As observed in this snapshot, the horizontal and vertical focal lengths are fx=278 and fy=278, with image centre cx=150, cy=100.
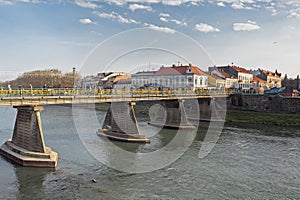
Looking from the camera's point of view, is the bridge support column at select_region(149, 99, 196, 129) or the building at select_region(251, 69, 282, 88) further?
the building at select_region(251, 69, 282, 88)

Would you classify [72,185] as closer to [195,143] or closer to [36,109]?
[36,109]

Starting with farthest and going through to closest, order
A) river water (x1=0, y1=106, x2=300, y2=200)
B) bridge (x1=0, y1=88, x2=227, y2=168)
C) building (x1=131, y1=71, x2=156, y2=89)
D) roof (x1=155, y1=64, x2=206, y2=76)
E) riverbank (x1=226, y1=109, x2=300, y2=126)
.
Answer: building (x1=131, y1=71, x2=156, y2=89), roof (x1=155, y1=64, x2=206, y2=76), riverbank (x1=226, y1=109, x2=300, y2=126), bridge (x1=0, y1=88, x2=227, y2=168), river water (x1=0, y1=106, x2=300, y2=200)

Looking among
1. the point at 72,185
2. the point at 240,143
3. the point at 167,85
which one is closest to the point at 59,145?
the point at 72,185

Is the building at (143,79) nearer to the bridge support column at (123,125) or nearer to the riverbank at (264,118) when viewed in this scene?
the riverbank at (264,118)

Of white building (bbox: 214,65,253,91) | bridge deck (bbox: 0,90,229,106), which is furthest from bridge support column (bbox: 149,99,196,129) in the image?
white building (bbox: 214,65,253,91)

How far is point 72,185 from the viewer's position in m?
20.1

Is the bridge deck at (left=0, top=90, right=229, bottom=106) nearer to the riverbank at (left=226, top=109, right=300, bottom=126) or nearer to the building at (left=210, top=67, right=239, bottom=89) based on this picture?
the riverbank at (left=226, top=109, right=300, bottom=126)

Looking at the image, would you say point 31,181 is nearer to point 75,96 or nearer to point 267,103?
point 75,96

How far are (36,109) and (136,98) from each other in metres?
15.7

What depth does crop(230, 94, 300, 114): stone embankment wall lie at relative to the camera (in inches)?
2296

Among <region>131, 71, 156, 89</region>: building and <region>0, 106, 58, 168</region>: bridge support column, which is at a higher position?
<region>131, 71, 156, 89</region>: building

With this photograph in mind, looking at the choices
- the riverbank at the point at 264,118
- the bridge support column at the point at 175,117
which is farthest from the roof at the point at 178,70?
the bridge support column at the point at 175,117

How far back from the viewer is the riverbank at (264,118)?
5169cm

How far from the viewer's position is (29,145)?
25359 mm
